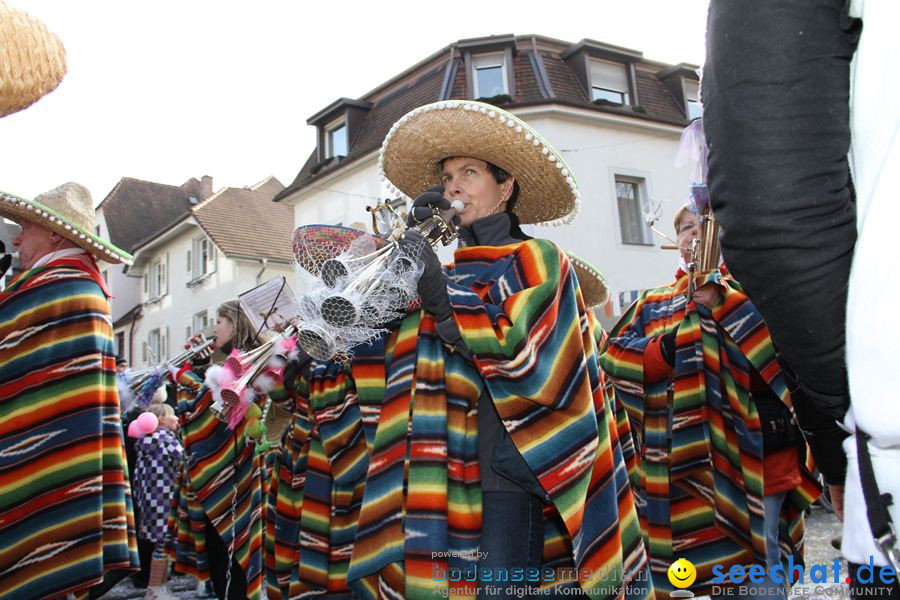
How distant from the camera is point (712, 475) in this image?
338 cm


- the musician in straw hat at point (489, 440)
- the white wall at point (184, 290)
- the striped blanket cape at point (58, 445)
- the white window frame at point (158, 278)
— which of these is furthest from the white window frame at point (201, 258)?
the musician in straw hat at point (489, 440)

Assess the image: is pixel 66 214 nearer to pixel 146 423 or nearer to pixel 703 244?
pixel 703 244

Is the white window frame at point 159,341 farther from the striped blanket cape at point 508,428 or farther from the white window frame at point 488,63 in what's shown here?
the striped blanket cape at point 508,428

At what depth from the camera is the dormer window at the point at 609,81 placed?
19.8 metres

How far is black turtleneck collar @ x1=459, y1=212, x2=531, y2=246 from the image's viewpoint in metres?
2.94

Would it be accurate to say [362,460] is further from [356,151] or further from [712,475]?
[356,151]

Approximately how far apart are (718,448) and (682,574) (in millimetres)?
565

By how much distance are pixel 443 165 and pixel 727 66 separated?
2.32m

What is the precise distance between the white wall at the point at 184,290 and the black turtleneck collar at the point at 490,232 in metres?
23.5

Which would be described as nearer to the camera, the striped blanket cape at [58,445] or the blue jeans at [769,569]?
the blue jeans at [769,569]

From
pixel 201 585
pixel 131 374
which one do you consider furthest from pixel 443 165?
pixel 201 585

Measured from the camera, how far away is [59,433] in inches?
138

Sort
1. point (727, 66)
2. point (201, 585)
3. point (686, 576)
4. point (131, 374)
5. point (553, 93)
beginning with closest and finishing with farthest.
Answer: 1. point (727, 66)
2. point (686, 576)
3. point (131, 374)
4. point (201, 585)
5. point (553, 93)

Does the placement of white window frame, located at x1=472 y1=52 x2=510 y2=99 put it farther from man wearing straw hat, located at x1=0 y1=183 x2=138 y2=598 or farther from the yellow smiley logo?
the yellow smiley logo
